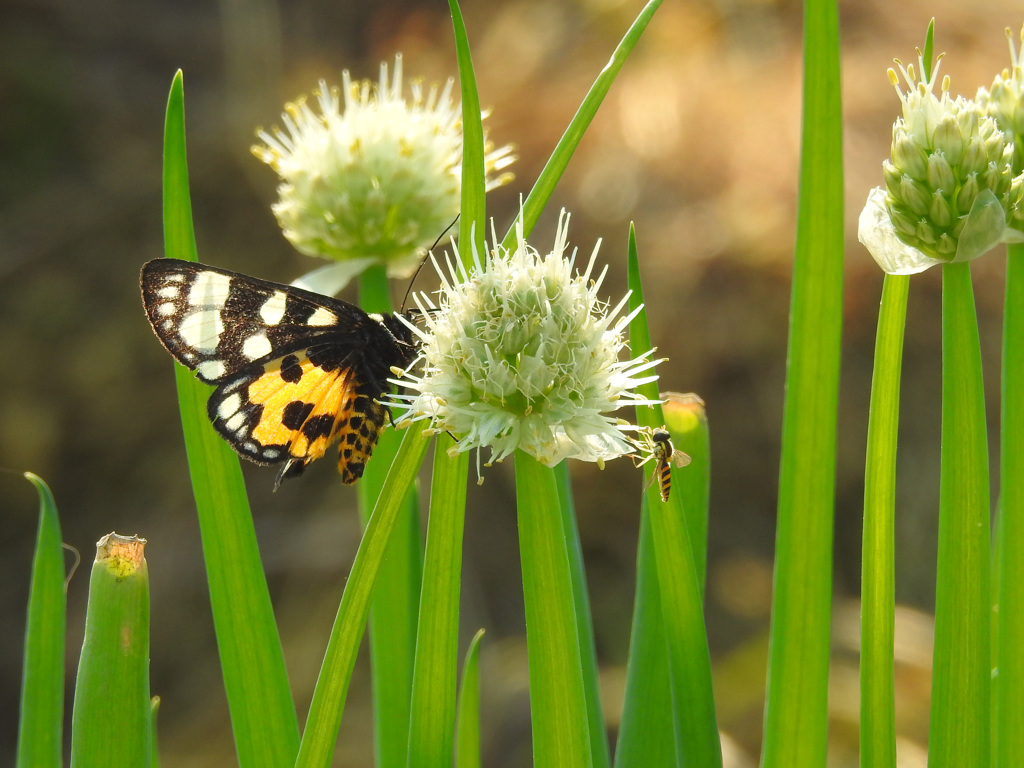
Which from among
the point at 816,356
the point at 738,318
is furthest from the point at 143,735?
the point at 738,318

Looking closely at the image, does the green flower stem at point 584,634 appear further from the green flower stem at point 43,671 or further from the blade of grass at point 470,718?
the green flower stem at point 43,671

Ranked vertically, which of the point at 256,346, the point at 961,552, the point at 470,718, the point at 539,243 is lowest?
the point at 470,718

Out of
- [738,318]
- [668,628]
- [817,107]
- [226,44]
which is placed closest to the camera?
[817,107]

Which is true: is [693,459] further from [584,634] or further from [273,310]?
[273,310]

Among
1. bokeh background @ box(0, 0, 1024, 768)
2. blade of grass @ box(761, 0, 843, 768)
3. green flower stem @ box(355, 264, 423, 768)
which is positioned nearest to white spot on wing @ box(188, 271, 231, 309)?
green flower stem @ box(355, 264, 423, 768)

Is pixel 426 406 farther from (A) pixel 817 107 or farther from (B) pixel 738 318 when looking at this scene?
(B) pixel 738 318

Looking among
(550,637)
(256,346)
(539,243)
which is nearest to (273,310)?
(256,346)
